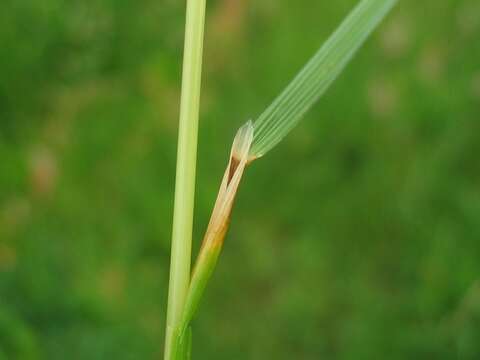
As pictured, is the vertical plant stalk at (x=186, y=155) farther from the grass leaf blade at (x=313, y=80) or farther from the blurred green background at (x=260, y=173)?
the blurred green background at (x=260, y=173)

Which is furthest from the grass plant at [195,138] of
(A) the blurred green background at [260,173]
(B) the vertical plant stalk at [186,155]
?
(A) the blurred green background at [260,173]

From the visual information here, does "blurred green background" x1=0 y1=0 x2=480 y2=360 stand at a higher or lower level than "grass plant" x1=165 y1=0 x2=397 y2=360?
lower

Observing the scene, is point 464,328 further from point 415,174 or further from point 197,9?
point 197,9

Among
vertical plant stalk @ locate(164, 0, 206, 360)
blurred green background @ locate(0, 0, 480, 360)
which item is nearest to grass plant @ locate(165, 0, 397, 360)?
vertical plant stalk @ locate(164, 0, 206, 360)

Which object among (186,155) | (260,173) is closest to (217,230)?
(186,155)

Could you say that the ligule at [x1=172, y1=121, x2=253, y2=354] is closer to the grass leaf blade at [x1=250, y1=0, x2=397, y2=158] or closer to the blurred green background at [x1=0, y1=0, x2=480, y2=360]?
the grass leaf blade at [x1=250, y1=0, x2=397, y2=158]

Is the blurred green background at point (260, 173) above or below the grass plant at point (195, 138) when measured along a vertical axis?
below
